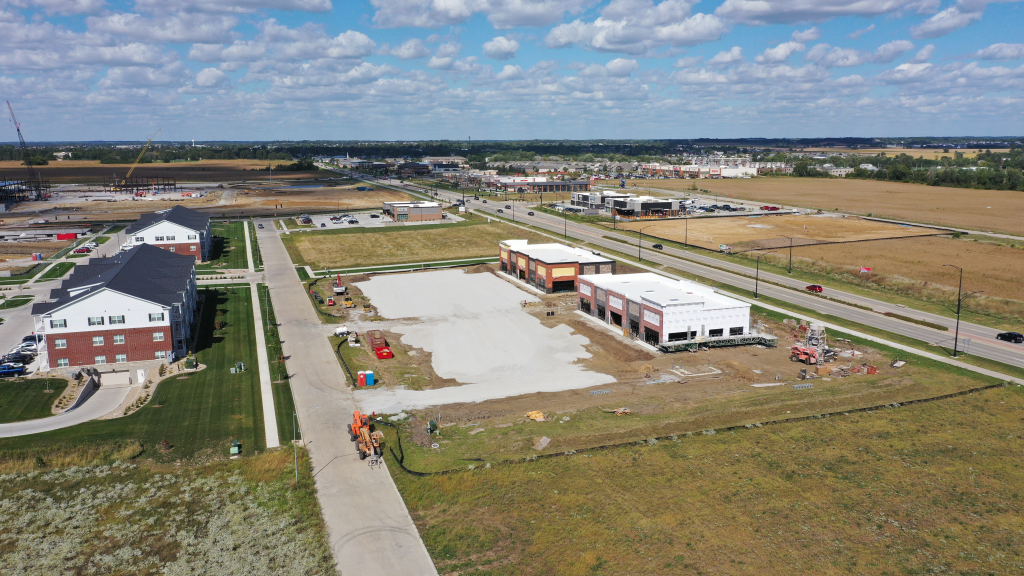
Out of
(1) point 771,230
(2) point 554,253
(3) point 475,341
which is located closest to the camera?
(3) point 475,341

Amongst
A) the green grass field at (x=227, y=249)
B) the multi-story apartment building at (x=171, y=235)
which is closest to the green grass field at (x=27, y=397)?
the green grass field at (x=227, y=249)

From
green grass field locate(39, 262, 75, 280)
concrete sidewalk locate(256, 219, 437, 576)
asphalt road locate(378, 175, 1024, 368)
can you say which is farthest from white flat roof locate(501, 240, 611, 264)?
green grass field locate(39, 262, 75, 280)

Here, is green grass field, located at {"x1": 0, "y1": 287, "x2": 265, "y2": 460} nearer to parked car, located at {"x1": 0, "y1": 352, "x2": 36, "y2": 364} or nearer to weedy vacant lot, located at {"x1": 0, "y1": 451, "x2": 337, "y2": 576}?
weedy vacant lot, located at {"x1": 0, "y1": 451, "x2": 337, "y2": 576}

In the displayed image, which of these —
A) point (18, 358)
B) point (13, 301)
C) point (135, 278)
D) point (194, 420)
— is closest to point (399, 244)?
point (13, 301)

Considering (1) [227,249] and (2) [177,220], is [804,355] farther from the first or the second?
(1) [227,249]

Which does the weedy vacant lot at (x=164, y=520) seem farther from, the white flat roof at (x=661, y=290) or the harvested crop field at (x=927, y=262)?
the harvested crop field at (x=927, y=262)

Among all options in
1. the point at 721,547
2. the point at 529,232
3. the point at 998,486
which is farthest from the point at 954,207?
the point at 721,547

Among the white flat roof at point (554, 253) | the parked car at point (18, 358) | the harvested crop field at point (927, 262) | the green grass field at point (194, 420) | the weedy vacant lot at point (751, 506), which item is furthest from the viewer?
the white flat roof at point (554, 253)
